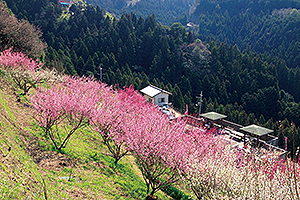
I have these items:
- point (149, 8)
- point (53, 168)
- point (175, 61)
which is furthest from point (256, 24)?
point (53, 168)

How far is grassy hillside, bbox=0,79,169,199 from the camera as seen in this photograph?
5.55 m

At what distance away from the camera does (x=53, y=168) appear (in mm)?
7738

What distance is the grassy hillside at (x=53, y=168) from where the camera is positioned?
18.2 ft

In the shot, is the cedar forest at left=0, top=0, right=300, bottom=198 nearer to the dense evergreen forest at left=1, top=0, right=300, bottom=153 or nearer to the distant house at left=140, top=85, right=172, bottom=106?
the dense evergreen forest at left=1, top=0, right=300, bottom=153

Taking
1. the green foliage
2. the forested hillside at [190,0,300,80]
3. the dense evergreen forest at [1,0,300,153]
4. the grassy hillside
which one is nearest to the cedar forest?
the dense evergreen forest at [1,0,300,153]

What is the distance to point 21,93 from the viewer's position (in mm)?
13383

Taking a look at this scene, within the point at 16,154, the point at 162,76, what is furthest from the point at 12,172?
the point at 162,76

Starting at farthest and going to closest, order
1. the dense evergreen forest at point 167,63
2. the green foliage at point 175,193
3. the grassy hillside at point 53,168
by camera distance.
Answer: the dense evergreen forest at point 167,63 → the green foliage at point 175,193 → the grassy hillside at point 53,168

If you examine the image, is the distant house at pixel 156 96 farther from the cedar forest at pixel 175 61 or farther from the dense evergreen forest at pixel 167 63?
the dense evergreen forest at pixel 167 63

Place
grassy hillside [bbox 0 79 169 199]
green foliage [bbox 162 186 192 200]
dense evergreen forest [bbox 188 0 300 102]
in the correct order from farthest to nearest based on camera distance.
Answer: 1. dense evergreen forest [bbox 188 0 300 102]
2. green foliage [bbox 162 186 192 200]
3. grassy hillside [bbox 0 79 169 199]

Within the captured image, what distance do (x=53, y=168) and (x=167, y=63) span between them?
44301 millimetres

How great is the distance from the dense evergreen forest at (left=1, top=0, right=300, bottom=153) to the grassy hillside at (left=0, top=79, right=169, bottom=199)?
25.5 m

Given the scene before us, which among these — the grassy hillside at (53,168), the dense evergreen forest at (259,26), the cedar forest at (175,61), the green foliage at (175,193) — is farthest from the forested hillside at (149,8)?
the green foliage at (175,193)

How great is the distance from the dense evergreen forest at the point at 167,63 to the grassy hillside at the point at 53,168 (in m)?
25.5
